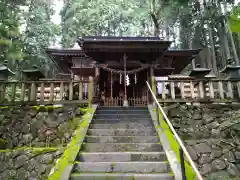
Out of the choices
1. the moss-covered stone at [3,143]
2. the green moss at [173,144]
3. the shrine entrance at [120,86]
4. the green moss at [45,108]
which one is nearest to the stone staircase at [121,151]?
the green moss at [173,144]

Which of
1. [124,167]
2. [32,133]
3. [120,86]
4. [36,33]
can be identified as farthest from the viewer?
[36,33]

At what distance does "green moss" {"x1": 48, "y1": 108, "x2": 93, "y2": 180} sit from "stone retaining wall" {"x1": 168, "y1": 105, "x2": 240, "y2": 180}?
10.5 feet

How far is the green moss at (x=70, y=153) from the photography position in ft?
12.3

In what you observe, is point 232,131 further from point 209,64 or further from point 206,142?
point 209,64

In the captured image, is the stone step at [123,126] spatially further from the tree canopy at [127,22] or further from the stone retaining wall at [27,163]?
the tree canopy at [127,22]

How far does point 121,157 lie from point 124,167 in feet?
1.14

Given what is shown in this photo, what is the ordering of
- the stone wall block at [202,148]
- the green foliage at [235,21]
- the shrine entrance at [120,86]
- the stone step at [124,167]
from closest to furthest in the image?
the green foliage at [235,21] < the stone step at [124,167] < the stone wall block at [202,148] < the shrine entrance at [120,86]

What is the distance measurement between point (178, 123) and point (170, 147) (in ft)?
7.26

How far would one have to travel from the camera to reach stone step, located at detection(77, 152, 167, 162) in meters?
4.38

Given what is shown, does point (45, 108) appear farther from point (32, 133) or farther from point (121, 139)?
point (121, 139)

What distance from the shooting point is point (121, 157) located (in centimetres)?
442

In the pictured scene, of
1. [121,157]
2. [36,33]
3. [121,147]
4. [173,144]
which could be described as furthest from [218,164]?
[36,33]

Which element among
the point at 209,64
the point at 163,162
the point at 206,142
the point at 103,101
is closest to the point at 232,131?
the point at 206,142

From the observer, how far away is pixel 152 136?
525cm
